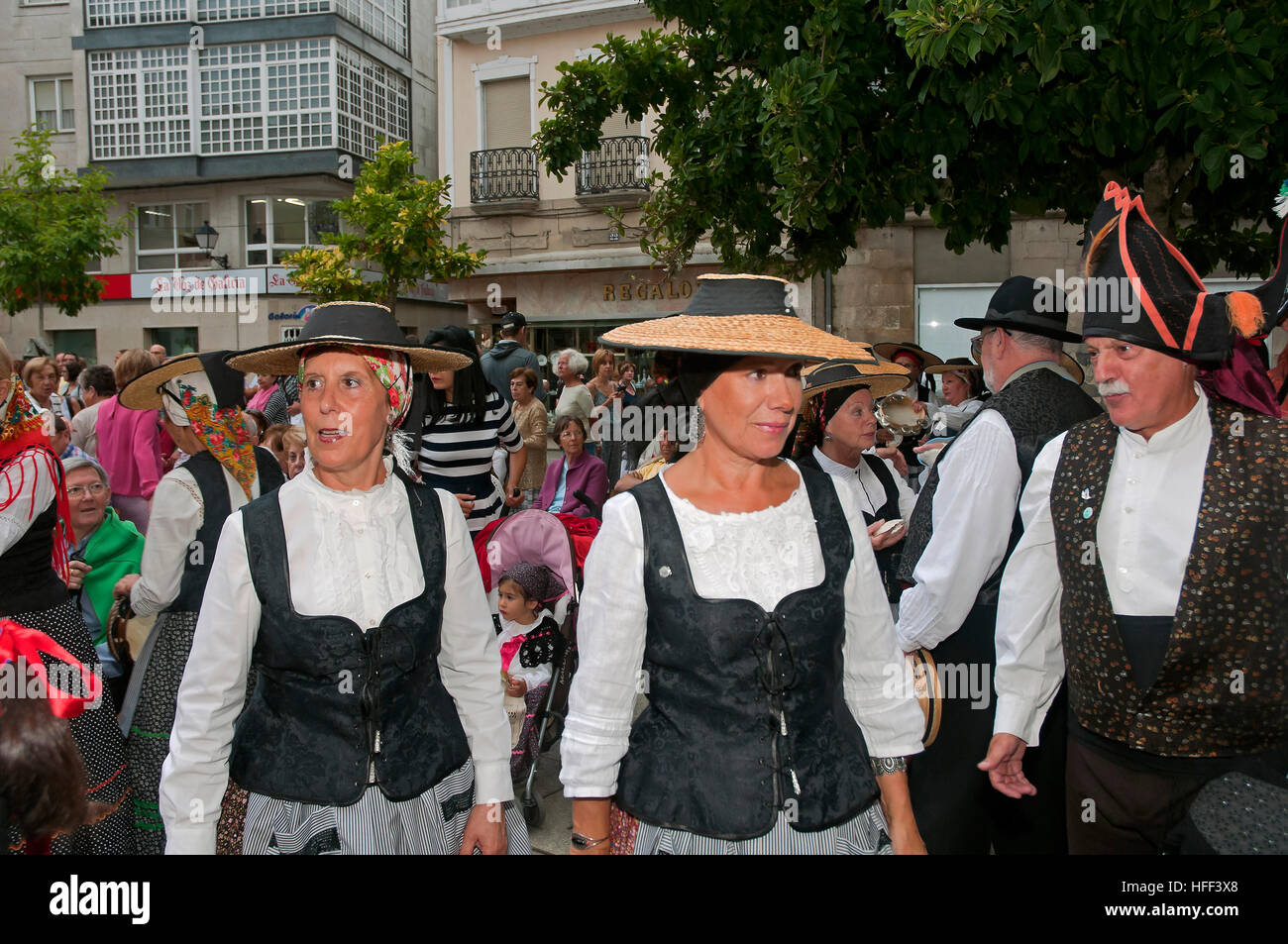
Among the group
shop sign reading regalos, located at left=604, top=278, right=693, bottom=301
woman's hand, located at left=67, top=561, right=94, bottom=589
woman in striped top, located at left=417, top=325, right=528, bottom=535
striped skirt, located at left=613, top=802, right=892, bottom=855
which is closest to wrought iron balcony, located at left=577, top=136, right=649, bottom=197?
shop sign reading regalos, located at left=604, top=278, right=693, bottom=301

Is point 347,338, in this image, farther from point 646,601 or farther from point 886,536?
point 886,536

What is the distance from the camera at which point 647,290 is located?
20.5m

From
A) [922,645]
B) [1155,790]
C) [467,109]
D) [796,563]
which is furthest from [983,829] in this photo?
[467,109]

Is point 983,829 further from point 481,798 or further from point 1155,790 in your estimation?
point 481,798

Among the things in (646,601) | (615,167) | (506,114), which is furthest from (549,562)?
(506,114)

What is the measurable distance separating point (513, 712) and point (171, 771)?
2.74 m

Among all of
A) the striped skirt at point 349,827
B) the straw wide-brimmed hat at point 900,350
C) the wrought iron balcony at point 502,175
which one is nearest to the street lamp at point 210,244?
the wrought iron balcony at point 502,175

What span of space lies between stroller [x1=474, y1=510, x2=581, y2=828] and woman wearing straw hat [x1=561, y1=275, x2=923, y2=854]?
3041mm

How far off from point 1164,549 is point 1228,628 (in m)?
0.24

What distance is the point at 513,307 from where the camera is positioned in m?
22.1

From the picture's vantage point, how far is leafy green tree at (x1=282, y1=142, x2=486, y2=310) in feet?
62.6

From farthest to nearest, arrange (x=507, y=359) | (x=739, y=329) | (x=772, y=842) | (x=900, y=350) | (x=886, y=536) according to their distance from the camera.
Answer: (x=507, y=359)
(x=900, y=350)
(x=886, y=536)
(x=739, y=329)
(x=772, y=842)

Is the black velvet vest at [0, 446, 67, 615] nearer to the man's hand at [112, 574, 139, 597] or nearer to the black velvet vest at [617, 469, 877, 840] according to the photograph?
the man's hand at [112, 574, 139, 597]

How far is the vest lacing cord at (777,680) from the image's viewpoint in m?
2.22
